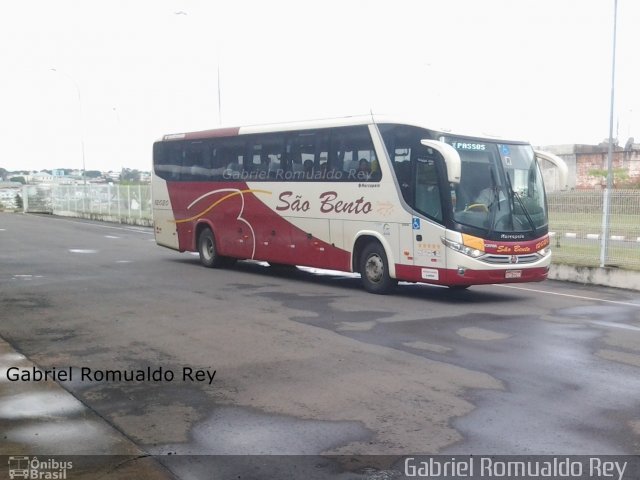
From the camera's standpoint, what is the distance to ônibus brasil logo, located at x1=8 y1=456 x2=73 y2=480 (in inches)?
204

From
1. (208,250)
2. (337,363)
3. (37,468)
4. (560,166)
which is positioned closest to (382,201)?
(560,166)

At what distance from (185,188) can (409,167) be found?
809 centimetres

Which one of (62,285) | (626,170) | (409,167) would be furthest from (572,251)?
(626,170)

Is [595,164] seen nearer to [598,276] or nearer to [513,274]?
[598,276]

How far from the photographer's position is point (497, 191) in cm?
1331

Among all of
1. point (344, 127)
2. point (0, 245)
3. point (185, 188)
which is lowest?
point (0, 245)

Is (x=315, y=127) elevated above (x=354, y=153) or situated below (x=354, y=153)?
above

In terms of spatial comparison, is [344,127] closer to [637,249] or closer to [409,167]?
[409,167]

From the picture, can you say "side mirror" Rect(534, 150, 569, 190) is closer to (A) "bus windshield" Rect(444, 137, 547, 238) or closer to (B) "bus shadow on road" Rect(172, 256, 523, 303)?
(A) "bus windshield" Rect(444, 137, 547, 238)

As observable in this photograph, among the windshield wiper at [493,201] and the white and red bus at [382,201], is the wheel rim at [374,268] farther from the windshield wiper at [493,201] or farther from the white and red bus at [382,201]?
the windshield wiper at [493,201]

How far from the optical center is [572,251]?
17.9m

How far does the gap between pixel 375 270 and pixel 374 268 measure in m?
0.05

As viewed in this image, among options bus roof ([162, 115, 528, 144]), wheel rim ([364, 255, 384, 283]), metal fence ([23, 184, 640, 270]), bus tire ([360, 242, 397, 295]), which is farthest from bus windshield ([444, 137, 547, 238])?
metal fence ([23, 184, 640, 270])

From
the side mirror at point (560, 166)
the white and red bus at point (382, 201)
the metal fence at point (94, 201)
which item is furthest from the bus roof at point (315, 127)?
the metal fence at point (94, 201)
